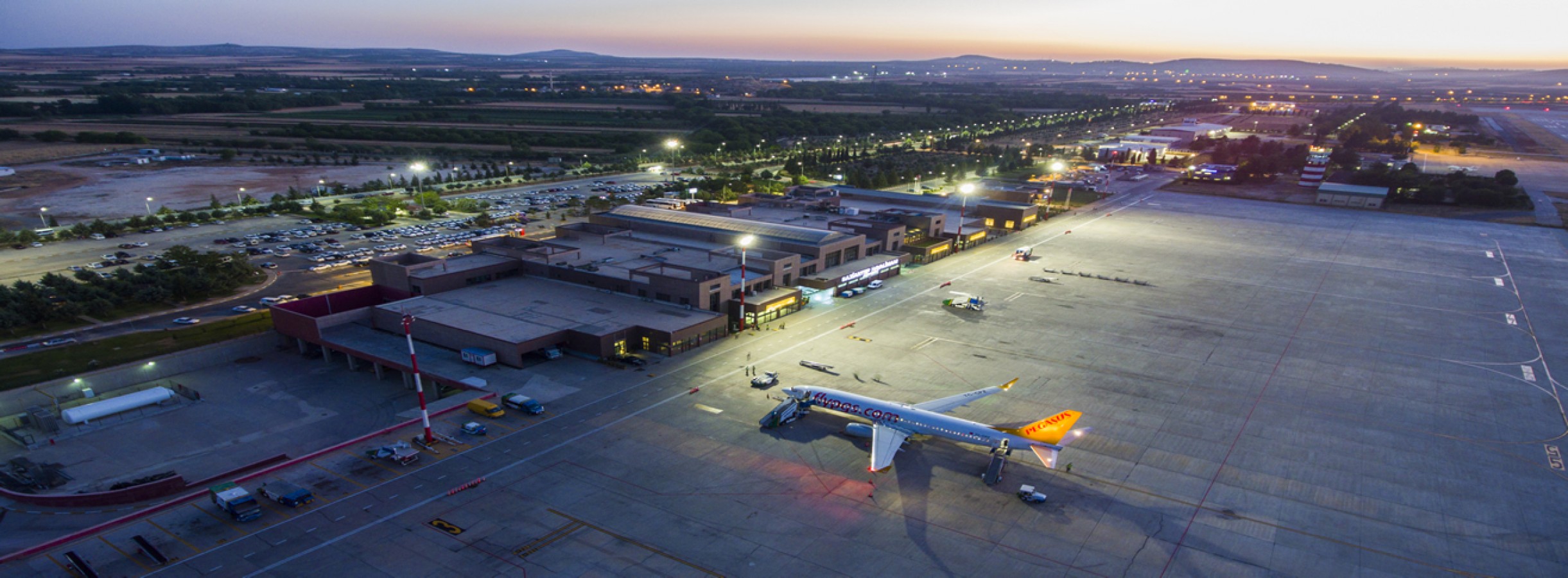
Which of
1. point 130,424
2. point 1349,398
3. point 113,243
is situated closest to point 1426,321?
point 1349,398

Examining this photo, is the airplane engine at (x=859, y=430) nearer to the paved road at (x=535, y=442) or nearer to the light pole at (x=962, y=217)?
the paved road at (x=535, y=442)

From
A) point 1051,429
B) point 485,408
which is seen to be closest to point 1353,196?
point 1051,429

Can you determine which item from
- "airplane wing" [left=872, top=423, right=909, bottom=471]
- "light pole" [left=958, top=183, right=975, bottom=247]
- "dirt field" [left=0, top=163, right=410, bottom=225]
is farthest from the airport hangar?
"dirt field" [left=0, top=163, right=410, bottom=225]

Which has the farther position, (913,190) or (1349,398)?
(913,190)

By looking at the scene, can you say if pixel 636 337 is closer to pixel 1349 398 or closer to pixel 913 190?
pixel 1349 398

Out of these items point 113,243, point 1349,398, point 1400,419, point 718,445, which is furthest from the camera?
point 113,243
